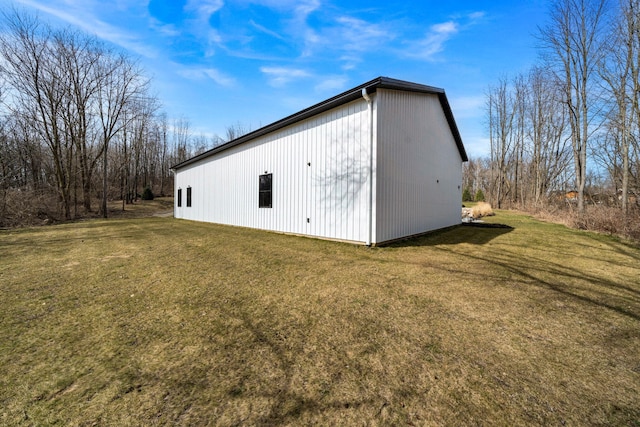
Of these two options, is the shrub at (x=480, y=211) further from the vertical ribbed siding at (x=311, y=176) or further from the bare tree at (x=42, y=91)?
the bare tree at (x=42, y=91)

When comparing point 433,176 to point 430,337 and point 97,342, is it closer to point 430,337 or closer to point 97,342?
point 430,337

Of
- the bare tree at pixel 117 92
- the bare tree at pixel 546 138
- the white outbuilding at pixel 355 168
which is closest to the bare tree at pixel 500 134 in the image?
the bare tree at pixel 546 138

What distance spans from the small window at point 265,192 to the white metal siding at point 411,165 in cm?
473

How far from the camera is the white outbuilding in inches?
263

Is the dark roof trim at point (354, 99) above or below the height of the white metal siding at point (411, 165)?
above

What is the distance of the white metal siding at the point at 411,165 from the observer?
270 inches

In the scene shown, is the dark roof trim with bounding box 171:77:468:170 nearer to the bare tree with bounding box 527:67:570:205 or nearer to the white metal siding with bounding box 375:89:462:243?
the white metal siding with bounding box 375:89:462:243

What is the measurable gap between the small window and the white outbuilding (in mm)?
39

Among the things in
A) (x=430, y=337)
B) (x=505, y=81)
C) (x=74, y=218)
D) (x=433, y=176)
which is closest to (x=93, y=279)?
(x=430, y=337)

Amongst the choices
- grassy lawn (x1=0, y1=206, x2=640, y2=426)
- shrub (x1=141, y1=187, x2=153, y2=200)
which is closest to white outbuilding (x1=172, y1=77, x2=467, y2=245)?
grassy lawn (x1=0, y1=206, x2=640, y2=426)

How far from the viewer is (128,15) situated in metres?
7.67

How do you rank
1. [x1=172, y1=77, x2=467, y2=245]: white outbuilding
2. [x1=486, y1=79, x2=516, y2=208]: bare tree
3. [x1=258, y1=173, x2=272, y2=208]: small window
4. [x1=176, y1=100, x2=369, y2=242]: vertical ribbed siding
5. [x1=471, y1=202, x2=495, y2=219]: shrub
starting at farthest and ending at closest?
[x1=486, y1=79, x2=516, y2=208]: bare tree
[x1=471, y1=202, x2=495, y2=219]: shrub
[x1=258, y1=173, x2=272, y2=208]: small window
[x1=176, y1=100, x2=369, y2=242]: vertical ribbed siding
[x1=172, y1=77, x2=467, y2=245]: white outbuilding

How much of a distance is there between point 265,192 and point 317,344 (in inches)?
321

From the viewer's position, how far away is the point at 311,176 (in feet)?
26.3
